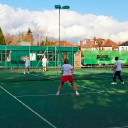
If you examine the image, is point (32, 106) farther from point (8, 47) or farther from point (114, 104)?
point (8, 47)

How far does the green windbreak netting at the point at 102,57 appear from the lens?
141 feet

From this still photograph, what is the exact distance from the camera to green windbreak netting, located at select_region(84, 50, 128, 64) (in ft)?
141

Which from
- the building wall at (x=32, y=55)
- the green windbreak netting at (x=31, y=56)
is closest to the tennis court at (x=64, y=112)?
the green windbreak netting at (x=31, y=56)

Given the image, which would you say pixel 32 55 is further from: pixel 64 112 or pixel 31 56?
pixel 64 112

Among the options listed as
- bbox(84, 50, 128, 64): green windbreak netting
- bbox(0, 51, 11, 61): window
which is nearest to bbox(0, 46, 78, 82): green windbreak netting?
bbox(0, 51, 11, 61): window

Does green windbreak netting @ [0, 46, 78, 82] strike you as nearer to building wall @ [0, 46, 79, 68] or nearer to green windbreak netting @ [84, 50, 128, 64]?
building wall @ [0, 46, 79, 68]

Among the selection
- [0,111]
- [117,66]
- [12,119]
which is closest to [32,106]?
[0,111]

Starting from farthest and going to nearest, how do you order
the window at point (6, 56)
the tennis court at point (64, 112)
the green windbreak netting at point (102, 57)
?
1. the green windbreak netting at point (102, 57)
2. the window at point (6, 56)
3. the tennis court at point (64, 112)

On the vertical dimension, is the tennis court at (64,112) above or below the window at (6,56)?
below

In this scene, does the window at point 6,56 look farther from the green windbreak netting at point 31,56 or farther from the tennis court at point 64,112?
the tennis court at point 64,112

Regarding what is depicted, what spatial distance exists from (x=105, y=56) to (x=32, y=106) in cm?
3531

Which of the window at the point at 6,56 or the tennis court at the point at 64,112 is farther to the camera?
the window at the point at 6,56

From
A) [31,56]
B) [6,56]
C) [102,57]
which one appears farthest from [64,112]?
[102,57]

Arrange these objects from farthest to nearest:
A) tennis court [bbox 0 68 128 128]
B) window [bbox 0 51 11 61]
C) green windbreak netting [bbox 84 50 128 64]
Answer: green windbreak netting [bbox 84 50 128 64] < window [bbox 0 51 11 61] < tennis court [bbox 0 68 128 128]
